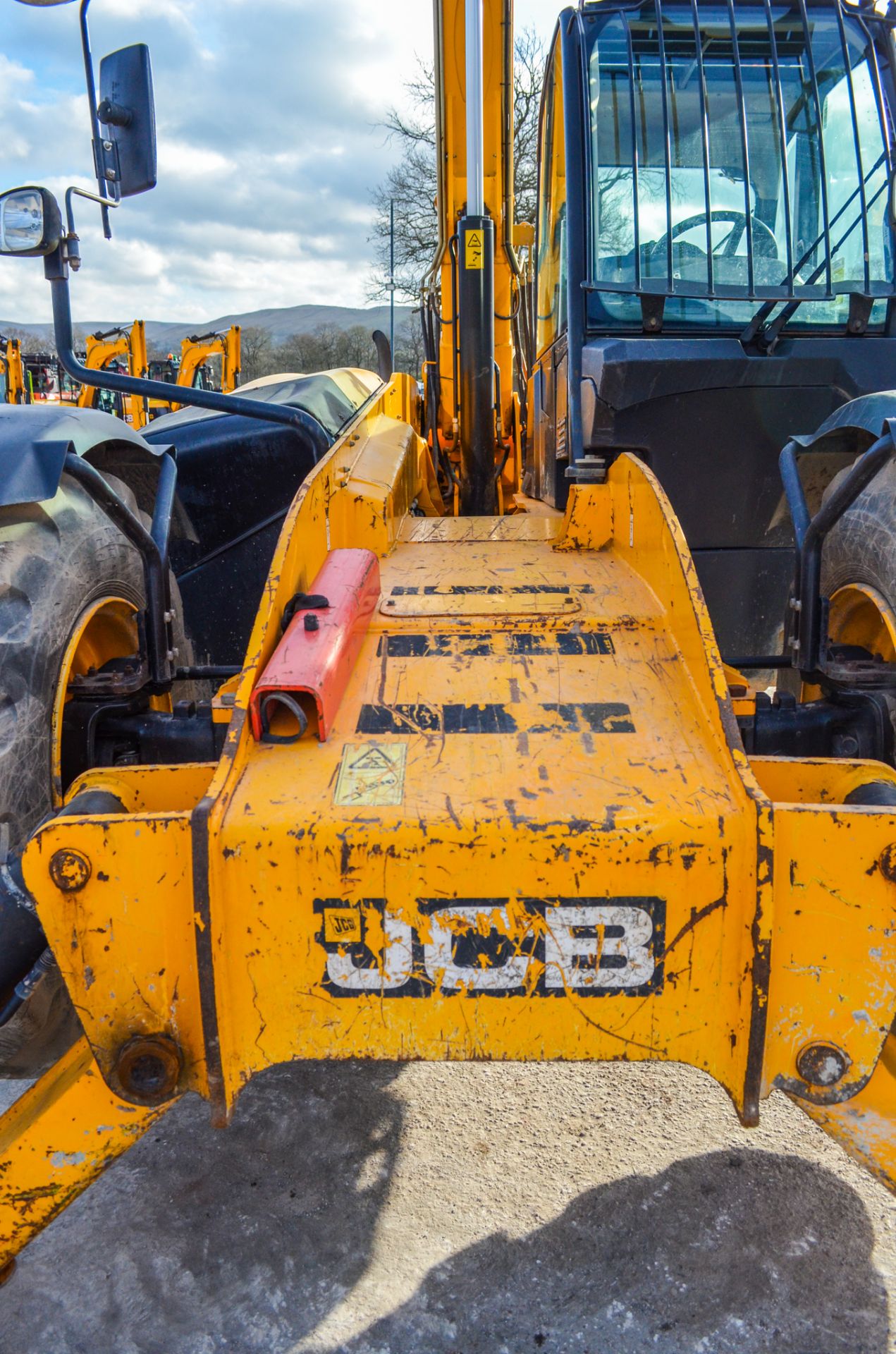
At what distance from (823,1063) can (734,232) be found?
2646 millimetres

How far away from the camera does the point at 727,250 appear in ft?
10.1

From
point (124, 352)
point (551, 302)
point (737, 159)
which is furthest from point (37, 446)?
point (124, 352)

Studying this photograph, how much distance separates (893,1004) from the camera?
4.76ft

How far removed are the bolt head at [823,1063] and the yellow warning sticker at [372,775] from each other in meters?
0.75

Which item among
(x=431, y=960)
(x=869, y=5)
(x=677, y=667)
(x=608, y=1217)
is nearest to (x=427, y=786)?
(x=431, y=960)

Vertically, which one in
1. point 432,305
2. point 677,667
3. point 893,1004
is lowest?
point 893,1004

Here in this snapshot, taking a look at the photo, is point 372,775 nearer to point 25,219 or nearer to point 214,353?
point 25,219

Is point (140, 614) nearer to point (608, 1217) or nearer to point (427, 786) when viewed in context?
point (427, 786)

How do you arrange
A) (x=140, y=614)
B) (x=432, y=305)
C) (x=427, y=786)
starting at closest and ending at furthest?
(x=427, y=786) → (x=140, y=614) → (x=432, y=305)

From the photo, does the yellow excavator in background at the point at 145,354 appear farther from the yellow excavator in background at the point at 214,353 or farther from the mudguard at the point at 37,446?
the mudguard at the point at 37,446

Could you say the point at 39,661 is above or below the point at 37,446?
below

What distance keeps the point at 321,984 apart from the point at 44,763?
2.65ft

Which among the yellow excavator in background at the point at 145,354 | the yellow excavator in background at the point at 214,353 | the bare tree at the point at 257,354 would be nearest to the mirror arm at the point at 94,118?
the yellow excavator in background at the point at 145,354

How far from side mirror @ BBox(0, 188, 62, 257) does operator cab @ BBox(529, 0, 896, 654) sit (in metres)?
1.60
